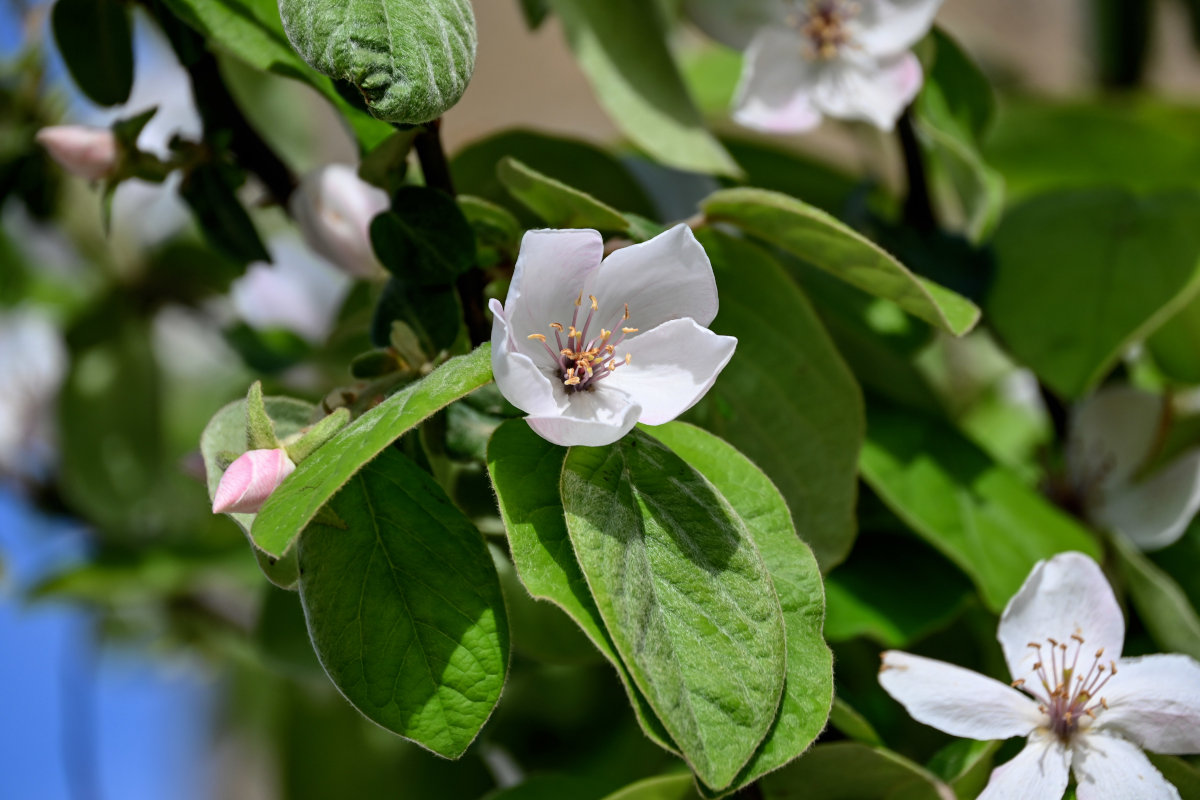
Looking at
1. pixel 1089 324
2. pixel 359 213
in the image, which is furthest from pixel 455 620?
pixel 1089 324

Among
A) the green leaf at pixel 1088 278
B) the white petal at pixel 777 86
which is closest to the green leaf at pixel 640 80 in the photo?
the white petal at pixel 777 86

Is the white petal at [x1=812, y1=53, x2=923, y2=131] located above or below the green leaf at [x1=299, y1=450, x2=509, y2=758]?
above

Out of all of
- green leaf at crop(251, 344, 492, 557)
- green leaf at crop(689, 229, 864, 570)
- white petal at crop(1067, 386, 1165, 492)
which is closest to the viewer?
green leaf at crop(251, 344, 492, 557)

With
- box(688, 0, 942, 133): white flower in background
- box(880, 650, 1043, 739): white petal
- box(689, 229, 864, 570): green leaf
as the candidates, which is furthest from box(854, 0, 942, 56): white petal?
box(880, 650, 1043, 739): white petal

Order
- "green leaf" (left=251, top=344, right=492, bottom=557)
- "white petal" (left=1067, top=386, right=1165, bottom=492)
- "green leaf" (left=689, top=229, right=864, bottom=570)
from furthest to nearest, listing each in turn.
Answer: "white petal" (left=1067, top=386, right=1165, bottom=492) < "green leaf" (left=689, top=229, right=864, bottom=570) < "green leaf" (left=251, top=344, right=492, bottom=557)

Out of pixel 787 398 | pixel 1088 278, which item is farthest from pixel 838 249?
pixel 1088 278

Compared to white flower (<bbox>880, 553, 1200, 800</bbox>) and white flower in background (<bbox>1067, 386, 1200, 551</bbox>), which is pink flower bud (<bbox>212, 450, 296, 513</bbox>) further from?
white flower in background (<bbox>1067, 386, 1200, 551</bbox>)

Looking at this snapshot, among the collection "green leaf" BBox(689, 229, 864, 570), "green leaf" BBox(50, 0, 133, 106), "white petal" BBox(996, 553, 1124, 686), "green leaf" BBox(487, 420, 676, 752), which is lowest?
"white petal" BBox(996, 553, 1124, 686)
